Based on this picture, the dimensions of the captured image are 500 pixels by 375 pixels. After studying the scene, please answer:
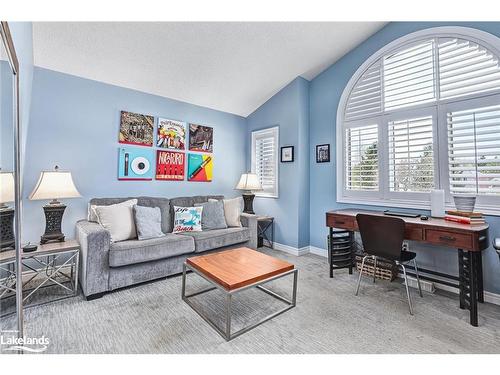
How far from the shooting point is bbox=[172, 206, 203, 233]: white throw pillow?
308 cm

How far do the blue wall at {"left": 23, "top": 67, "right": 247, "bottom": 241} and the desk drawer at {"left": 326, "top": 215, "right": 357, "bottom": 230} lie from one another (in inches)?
91.4

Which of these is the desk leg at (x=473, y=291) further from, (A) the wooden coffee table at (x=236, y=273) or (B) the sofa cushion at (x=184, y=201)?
(B) the sofa cushion at (x=184, y=201)

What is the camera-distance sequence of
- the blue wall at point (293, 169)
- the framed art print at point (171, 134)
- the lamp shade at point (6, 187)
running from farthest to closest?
1. the blue wall at point (293, 169)
2. the framed art print at point (171, 134)
3. the lamp shade at point (6, 187)

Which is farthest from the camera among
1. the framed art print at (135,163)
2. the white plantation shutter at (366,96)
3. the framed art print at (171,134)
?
the framed art print at (171,134)

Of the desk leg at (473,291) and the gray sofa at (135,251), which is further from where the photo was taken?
the gray sofa at (135,251)

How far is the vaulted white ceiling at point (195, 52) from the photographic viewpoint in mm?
2359

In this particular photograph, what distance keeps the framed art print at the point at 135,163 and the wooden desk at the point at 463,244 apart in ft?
10.6

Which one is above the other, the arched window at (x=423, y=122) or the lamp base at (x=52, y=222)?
the arched window at (x=423, y=122)

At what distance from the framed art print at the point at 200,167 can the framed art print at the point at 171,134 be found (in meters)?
0.28

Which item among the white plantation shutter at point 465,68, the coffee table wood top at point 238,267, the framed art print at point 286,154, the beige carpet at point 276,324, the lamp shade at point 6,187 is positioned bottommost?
the beige carpet at point 276,324

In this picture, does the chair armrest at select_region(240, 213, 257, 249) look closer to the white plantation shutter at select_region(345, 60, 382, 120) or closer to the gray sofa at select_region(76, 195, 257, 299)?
the gray sofa at select_region(76, 195, 257, 299)

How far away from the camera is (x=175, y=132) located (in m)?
3.59

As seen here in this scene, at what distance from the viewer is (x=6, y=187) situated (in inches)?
50.1

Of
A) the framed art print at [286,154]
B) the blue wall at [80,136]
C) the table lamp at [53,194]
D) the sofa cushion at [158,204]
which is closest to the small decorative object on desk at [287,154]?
the framed art print at [286,154]
